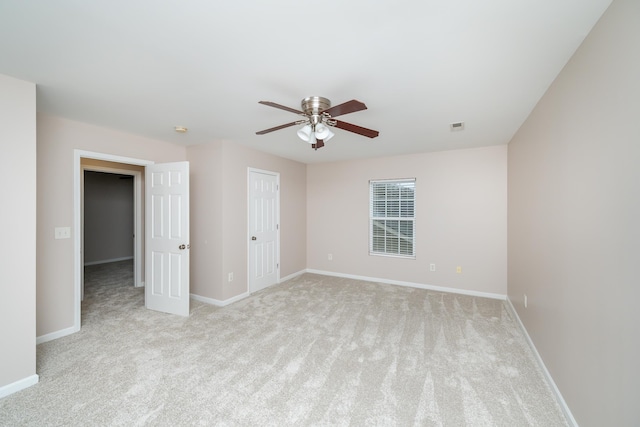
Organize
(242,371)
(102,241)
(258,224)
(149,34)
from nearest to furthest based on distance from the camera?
(149,34)
(242,371)
(258,224)
(102,241)

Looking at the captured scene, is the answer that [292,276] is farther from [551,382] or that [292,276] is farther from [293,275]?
[551,382]

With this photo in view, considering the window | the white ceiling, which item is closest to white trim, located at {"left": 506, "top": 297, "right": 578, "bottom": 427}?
the window

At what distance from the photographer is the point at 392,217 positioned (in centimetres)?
485

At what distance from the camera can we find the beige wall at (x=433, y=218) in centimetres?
403

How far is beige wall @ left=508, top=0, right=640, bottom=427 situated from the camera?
115 centimetres

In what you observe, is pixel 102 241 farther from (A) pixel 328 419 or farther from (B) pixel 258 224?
(A) pixel 328 419

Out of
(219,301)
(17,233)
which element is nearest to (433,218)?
(219,301)

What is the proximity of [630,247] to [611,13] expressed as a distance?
1116 millimetres

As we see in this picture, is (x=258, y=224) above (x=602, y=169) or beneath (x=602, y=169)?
beneath

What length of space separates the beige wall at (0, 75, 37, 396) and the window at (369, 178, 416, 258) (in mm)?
4345

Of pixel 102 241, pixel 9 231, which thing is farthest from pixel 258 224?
pixel 102 241

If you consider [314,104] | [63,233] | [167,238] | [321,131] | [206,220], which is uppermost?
[314,104]

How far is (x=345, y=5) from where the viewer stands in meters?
1.28

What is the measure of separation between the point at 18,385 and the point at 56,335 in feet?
3.05
